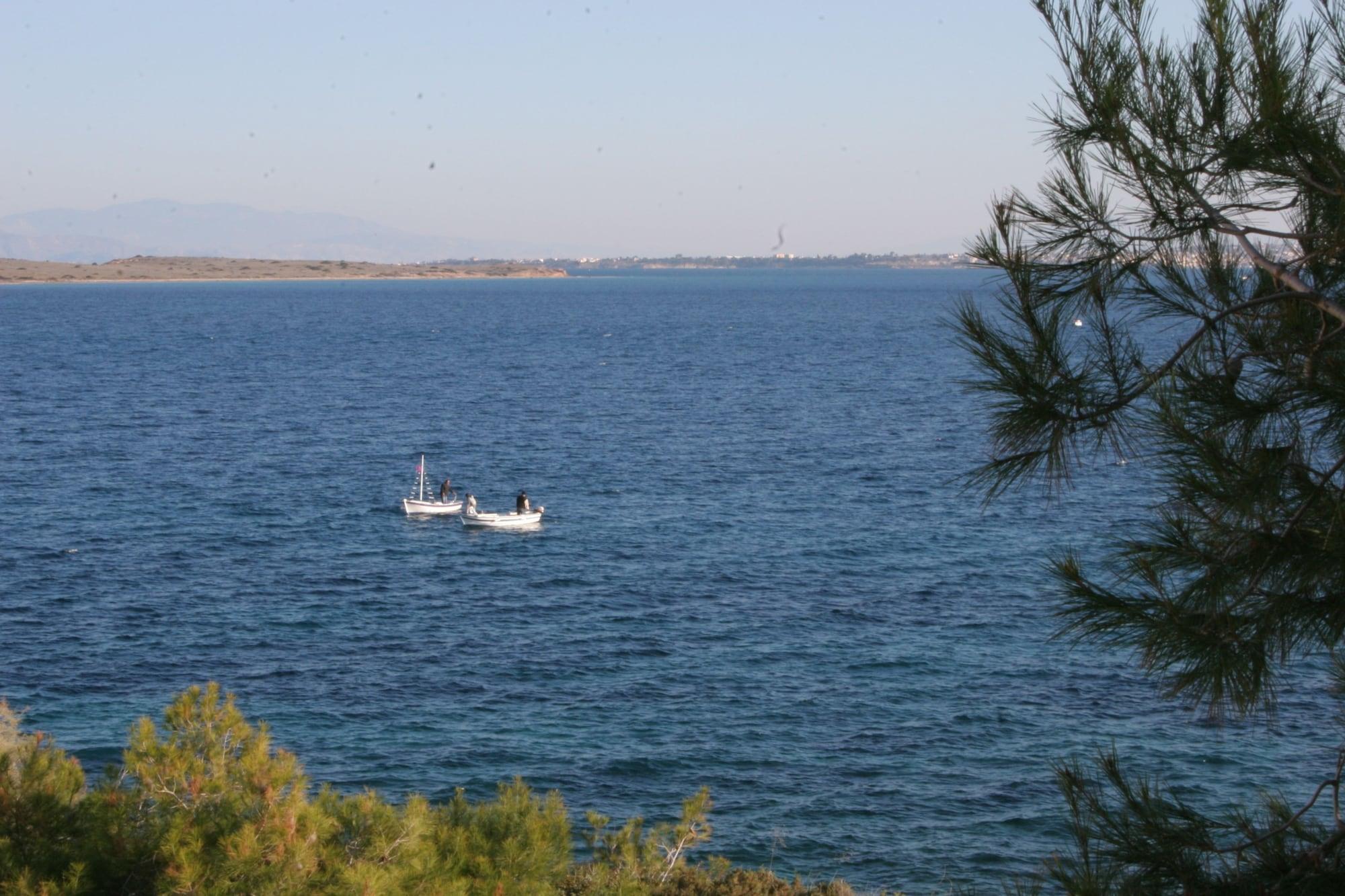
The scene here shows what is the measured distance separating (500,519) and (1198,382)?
131 ft

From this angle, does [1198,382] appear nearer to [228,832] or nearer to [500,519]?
[228,832]

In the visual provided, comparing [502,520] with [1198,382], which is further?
[502,520]

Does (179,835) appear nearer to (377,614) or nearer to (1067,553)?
(1067,553)

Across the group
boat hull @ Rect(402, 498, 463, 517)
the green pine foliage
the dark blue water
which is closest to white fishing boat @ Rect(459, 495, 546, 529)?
the dark blue water

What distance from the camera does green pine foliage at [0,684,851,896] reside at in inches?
348

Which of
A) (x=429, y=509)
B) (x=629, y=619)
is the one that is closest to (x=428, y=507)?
(x=429, y=509)

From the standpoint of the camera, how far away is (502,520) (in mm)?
46250

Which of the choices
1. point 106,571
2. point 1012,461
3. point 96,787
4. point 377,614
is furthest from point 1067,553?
point 106,571

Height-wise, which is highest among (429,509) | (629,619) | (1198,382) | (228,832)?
(1198,382)

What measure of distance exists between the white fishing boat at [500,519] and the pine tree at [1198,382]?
38.7m

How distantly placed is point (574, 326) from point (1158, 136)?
6109 inches

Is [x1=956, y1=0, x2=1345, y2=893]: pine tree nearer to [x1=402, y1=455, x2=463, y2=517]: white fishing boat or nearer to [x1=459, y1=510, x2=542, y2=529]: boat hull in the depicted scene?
[x1=459, y1=510, x2=542, y2=529]: boat hull

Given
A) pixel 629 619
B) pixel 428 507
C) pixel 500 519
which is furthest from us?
pixel 428 507

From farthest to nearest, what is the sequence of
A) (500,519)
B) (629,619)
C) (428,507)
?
(428,507)
(500,519)
(629,619)
